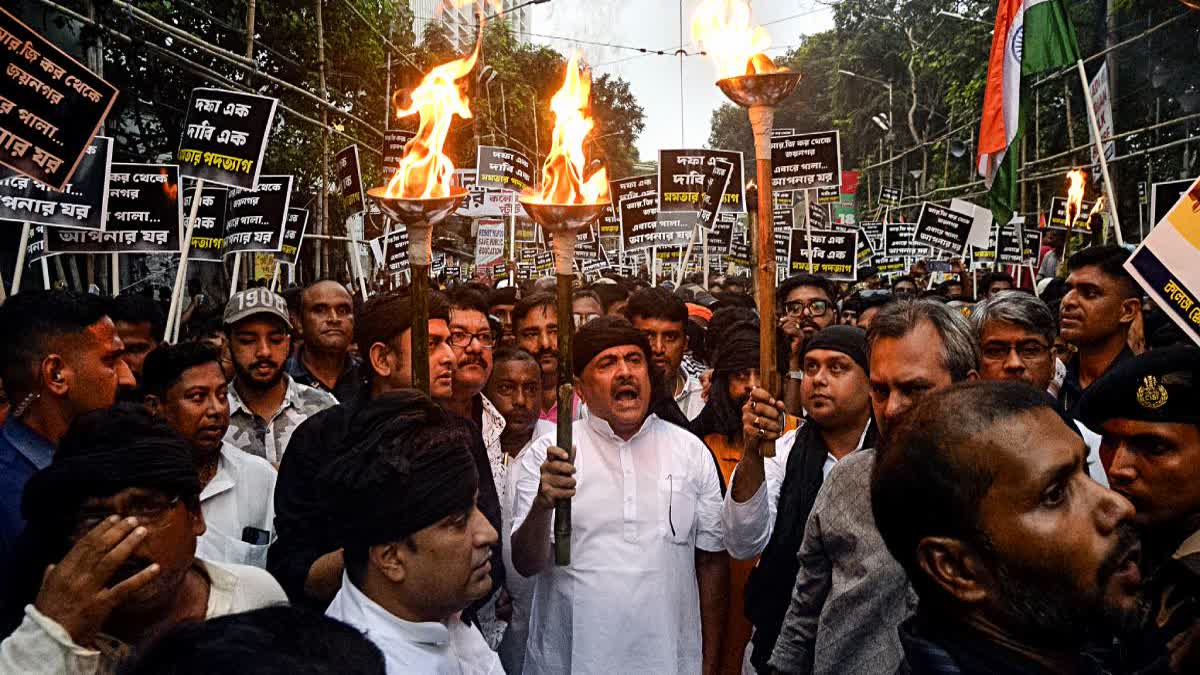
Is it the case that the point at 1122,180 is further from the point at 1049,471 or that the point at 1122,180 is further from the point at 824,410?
the point at 1049,471

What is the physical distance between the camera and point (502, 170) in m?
16.8

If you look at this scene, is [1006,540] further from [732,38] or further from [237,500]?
[237,500]

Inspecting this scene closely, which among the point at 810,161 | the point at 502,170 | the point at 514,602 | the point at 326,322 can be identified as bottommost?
the point at 514,602

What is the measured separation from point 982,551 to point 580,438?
2353 millimetres

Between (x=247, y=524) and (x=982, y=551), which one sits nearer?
(x=982, y=551)

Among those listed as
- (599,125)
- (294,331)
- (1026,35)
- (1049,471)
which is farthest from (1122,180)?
(599,125)

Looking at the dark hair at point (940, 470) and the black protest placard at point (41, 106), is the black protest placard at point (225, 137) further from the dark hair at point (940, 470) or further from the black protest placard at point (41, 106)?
the dark hair at point (940, 470)

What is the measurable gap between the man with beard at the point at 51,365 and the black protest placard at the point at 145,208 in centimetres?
479

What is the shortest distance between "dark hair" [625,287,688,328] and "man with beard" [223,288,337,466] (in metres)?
1.95

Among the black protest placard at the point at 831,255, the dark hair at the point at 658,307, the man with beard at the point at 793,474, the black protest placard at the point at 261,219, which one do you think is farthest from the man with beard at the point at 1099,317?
the black protest placard at the point at 831,255

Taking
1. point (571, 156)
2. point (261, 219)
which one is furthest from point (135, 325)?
point (261, 219)

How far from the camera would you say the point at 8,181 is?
6871mm

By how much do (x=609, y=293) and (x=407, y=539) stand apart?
6.62 m

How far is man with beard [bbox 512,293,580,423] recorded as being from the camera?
20.8ft
